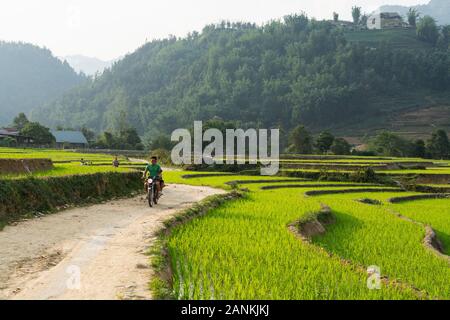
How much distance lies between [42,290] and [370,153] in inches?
2443

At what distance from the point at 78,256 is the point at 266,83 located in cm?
14389

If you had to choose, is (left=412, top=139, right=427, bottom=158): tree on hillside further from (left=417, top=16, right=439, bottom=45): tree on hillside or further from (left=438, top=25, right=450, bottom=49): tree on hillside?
(left=417, top=16, right=439, bottom=45): tree on hillside

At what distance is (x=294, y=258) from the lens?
784 centimetres

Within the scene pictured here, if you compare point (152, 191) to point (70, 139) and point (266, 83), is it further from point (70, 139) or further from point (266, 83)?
point (266, 83)

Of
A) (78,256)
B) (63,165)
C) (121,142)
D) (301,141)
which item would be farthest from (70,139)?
(78,256)

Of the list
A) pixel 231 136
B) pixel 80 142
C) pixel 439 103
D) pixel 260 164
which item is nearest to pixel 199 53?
pixel 439 103

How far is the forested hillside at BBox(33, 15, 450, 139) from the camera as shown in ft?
433

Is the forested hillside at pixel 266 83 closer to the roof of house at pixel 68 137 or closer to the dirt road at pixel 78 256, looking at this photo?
A: the roof of house at pixel 68 137

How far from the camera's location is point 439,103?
12494cm

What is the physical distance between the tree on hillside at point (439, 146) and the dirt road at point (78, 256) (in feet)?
207

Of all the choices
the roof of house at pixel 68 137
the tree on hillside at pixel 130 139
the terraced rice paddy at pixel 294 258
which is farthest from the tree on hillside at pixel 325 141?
the terraced rice paddy at pixel 294 258

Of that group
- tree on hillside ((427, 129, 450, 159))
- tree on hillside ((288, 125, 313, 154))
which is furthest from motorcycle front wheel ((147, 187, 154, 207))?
tree on hillside ((427, 129, 450, 159))

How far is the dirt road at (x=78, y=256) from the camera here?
5691 mm
